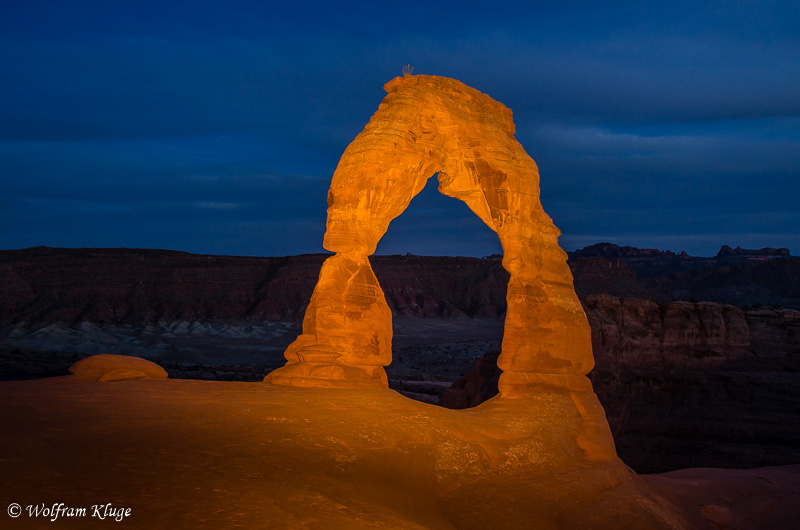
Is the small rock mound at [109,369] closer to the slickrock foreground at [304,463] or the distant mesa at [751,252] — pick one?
the slickrock foreground at [304,463]

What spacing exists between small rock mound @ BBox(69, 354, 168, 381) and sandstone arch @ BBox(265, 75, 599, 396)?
214 centimetres

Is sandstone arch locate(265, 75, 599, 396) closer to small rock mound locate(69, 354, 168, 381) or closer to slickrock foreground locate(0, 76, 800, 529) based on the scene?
slickrock foreground locate(0, 76, 800, 529)

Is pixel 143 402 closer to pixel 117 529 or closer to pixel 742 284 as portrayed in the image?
pixel 117 529

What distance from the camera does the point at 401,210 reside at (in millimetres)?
11844

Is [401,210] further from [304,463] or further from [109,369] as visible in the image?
[304,463]

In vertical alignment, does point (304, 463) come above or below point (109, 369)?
below

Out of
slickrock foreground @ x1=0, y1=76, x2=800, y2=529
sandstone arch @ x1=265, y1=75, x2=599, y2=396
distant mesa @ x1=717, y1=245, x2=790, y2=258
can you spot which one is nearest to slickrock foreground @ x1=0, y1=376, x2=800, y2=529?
slickrock foreground @ x1=0, y1=76, x2=800, y2=529

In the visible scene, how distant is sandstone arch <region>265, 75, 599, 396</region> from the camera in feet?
34.4

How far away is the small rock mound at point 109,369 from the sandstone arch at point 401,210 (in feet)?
7.02

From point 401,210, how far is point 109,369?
5.85m

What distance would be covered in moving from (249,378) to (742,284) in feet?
194

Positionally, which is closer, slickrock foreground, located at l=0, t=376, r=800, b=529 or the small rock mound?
slickrock foreground, located at l=0, t=376, r=800, b=529

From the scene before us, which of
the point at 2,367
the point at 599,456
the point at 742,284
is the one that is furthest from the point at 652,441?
the point at 742,284

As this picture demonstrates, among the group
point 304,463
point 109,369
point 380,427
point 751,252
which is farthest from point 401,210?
point 751,252
